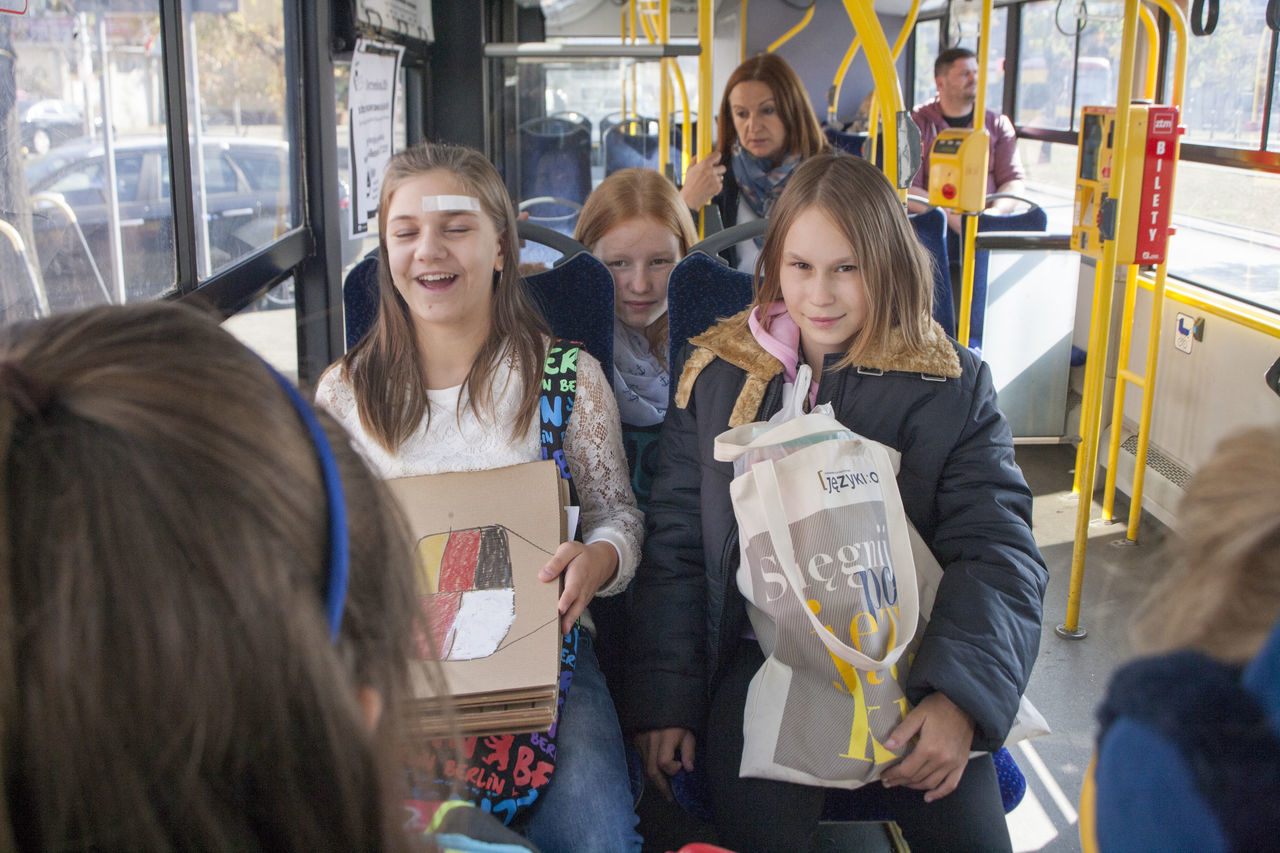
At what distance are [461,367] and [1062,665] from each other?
6.47ft

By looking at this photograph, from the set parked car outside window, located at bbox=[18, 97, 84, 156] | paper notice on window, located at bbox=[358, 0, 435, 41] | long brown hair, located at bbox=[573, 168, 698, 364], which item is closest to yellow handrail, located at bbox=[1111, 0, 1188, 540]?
long brown hair, located at bbox=[573, 168, 698, 364]

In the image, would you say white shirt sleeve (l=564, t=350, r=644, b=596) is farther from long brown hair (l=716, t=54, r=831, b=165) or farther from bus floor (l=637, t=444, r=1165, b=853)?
long brown hair (l=716, t=54, r=831, b=165)

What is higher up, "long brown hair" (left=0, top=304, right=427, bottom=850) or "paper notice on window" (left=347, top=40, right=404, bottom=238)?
"paper notice on window" (left=347, top=40, right=404, bottom=238)

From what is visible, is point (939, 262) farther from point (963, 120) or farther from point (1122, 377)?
point (963, 120)

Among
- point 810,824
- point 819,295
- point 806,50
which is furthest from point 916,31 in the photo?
point 810,824

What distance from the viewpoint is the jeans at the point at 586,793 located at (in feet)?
4.49

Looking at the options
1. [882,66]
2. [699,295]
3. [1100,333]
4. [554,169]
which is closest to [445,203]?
[699,295]

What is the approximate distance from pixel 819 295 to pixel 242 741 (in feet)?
4.45

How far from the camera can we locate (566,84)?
6789mm

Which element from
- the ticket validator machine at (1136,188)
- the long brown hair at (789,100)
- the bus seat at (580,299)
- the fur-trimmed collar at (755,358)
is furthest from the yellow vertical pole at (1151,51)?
the bus seat at (580,299)

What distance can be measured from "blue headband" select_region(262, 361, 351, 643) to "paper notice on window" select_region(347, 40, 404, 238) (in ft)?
7.95

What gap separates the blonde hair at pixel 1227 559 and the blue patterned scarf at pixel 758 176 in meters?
2.79

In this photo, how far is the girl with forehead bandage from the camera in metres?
1.72

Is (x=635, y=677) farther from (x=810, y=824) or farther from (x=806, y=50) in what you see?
(x=806, y=50)
